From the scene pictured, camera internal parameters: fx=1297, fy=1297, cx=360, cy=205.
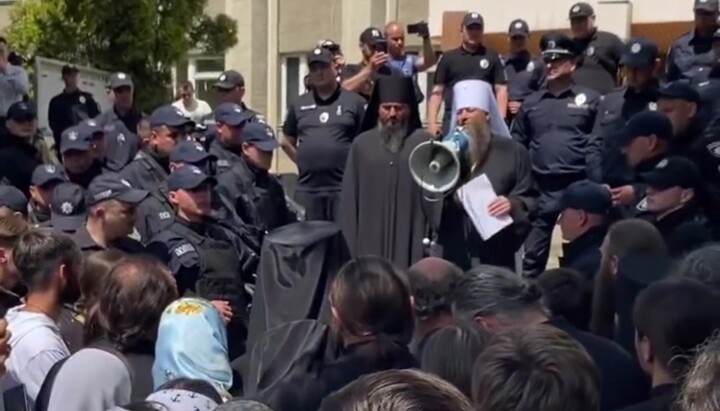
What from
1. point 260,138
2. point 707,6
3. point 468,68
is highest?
point 707,6

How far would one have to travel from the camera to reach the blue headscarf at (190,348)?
431 centimetres

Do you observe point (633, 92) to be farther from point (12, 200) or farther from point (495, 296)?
point (495, 296)

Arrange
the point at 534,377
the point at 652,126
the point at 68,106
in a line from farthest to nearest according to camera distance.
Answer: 1. the point at 68,106
2. the point at 652,126
3. the point at 534,377

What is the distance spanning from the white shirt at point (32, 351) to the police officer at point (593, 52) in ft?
20.9

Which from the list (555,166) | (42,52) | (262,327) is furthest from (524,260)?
(42,52)

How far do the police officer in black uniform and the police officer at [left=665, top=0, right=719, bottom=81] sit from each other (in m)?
2.46

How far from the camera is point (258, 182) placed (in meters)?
8.92

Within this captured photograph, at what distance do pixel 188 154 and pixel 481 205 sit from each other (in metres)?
1.78

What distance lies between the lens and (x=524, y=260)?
8922 mm

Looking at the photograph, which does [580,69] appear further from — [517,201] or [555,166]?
[517,201]

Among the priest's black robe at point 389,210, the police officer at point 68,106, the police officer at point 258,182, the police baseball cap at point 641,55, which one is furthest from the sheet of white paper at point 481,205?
the police officer at point 68,106

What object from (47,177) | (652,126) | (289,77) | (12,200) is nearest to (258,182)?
(47,177)

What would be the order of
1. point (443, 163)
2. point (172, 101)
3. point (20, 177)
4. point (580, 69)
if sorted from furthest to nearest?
point (172, 101), point (580, 69), point (20, 177), point (443, 163)

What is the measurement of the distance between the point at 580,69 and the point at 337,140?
2207 mm
